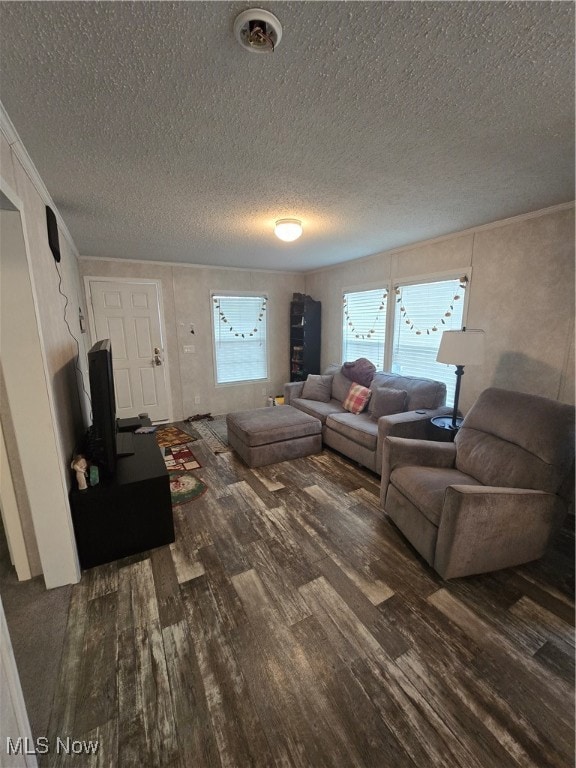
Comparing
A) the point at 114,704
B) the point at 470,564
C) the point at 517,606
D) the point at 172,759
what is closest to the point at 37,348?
the point at 114,704

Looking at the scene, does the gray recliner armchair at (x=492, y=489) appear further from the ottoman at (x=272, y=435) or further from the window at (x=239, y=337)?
the window at (x=239, y=337)

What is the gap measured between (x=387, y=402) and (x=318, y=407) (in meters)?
0.91

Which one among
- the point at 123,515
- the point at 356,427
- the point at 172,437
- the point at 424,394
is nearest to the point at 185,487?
the point at 123,515

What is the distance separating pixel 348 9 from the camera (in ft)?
2.77

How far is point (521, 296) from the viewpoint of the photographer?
8.54 feet

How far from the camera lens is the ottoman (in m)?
3.20

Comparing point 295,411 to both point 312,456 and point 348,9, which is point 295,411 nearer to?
point 312,456

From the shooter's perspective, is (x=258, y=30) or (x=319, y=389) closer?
(x=258, y=30)

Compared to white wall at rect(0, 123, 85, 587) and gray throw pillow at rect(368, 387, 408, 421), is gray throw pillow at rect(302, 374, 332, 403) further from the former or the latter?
white wall at rect(0, 123, 85, 587)

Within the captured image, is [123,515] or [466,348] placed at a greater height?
[466,348]

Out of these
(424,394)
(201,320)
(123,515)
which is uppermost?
(201,320)

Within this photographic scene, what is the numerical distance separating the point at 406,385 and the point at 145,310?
3585mm

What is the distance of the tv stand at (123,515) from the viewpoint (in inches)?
73.4

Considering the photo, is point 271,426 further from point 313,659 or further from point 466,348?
point 313,659
